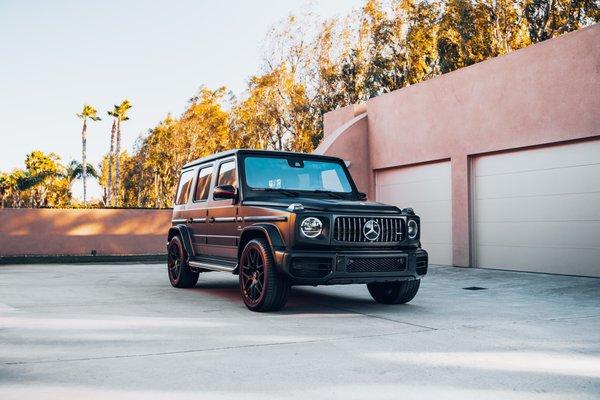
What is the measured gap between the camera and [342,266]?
24.6ft

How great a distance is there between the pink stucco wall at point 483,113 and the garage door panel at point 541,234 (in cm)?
59

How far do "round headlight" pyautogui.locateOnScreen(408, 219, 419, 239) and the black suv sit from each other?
12 millimetres

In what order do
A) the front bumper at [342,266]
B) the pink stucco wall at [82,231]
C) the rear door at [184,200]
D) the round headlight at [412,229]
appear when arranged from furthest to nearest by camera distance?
the pink stucco wall at [82,231] → the rear door at [184,200] → the round headlight at [412,229] → the front bumper at [342,266]

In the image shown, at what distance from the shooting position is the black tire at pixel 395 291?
28.2 feet

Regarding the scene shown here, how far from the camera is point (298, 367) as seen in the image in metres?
5.00

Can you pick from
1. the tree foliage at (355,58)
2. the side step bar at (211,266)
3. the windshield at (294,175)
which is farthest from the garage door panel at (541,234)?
the tree foliage at (355,58)

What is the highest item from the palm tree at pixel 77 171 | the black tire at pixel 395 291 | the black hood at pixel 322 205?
the palm tree at pixel 77 171

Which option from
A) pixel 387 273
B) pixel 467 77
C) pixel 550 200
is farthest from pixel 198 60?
pixel 387 273

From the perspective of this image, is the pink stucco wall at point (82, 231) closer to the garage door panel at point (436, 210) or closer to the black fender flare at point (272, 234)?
the garage door panel at point (436, 210)

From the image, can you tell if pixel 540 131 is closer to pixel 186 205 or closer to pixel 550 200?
pixel 550 200

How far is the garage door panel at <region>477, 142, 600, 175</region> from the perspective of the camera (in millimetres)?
12031

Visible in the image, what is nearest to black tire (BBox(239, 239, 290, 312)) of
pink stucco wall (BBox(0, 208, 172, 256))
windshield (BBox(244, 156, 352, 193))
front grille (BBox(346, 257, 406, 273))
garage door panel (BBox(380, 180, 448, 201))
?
front grille (BBox(346, 257, 406, 273))

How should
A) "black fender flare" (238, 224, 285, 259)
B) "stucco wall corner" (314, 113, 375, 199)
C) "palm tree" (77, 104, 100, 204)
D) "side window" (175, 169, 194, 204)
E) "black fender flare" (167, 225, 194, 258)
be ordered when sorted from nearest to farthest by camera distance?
"black fender flare" (238, 224, 285, 259), "black fender flare" (167, 225, 194, 258), "side window" (175, 169, 194, 204), "stucco wall corner" (314, 113, 375, 199), "palm tree" (77, 104, 100, 204)

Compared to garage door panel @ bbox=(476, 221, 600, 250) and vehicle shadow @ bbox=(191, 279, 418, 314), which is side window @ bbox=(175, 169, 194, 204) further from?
garage door panel @ bbox=(476, 221, 600, 250)
